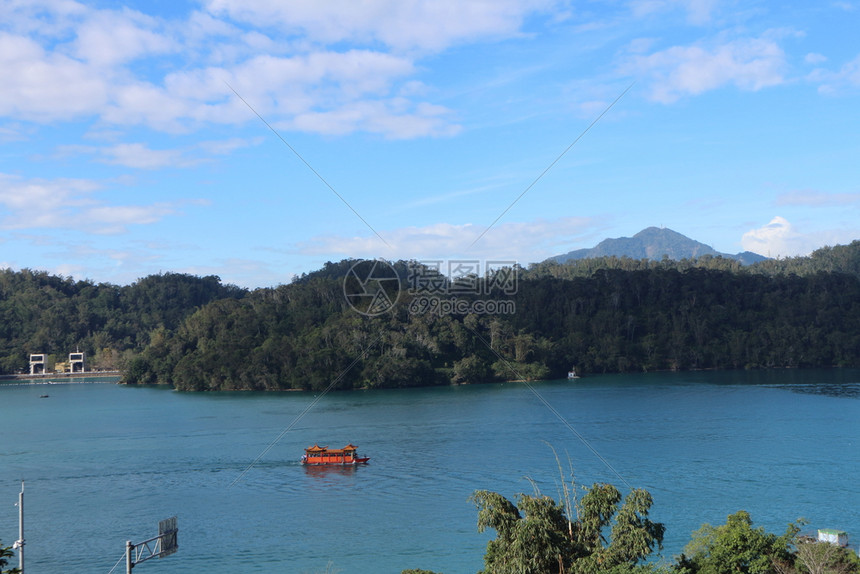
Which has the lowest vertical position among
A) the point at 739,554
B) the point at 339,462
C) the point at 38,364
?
the point at 339,462

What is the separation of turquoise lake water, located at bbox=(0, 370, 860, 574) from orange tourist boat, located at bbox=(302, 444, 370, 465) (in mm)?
527

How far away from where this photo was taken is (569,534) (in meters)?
9.98

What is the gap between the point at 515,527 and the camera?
9.69 meters

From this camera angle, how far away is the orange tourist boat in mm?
26547

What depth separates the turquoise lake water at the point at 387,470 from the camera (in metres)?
17.8

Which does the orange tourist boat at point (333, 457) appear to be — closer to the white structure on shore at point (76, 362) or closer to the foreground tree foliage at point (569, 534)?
the foreground tree foliage at point (569, 534)

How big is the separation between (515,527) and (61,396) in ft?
181

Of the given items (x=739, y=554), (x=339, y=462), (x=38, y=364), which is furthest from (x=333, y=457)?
(x=38, y=364)

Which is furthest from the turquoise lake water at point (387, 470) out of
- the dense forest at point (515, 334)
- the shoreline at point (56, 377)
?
the shoreline at point (56, 377)

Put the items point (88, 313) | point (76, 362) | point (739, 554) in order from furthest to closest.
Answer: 1. point (88, 313)
2. point (76, 362)
3. point (739, 554)

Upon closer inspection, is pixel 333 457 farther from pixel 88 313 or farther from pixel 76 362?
pixel 88 313

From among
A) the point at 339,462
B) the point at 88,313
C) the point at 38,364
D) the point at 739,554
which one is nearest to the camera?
the point at 739,554

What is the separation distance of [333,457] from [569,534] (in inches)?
693

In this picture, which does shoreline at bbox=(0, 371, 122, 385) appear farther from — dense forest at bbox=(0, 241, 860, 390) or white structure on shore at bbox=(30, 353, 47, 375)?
dense forest at bbox=(0, 241, 860, 390)
